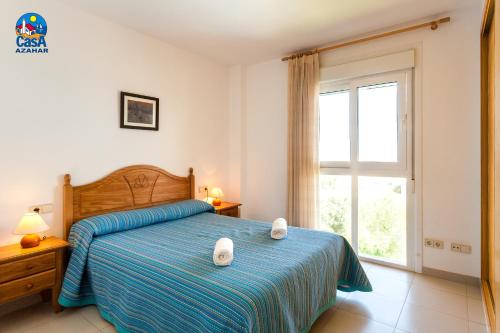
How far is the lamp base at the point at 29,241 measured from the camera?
80.4 inches

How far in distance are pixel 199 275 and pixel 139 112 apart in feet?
6.97

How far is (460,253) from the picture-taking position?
104 inches

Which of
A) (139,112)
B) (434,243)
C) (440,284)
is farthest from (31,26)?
(440,284)

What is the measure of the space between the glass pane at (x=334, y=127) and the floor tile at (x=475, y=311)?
5.61 ft

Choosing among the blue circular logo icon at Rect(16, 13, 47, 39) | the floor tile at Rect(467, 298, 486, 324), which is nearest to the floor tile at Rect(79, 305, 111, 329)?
the blue circular logo icon at Rect(16, 13, 47, 39)

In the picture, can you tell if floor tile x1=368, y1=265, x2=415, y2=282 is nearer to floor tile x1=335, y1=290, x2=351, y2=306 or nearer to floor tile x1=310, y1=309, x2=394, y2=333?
floor tile x1=335, y1=290, x2=351, y2=306

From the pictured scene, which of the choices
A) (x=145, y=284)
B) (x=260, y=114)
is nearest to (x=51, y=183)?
(x=145, y=284)

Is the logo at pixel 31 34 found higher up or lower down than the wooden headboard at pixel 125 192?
higher up

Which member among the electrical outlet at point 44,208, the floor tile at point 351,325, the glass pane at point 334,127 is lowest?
the floor tile at point 351,325

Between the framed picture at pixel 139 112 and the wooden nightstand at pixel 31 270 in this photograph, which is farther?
the framed picture at pixel 139 112

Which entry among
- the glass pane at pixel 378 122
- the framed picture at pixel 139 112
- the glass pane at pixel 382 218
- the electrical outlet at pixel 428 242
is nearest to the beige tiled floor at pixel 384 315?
the electrical outlet at pixel 428 242

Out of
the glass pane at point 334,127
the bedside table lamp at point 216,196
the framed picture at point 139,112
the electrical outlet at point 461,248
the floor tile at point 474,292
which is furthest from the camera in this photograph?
the bedside table lamp at point 216,196

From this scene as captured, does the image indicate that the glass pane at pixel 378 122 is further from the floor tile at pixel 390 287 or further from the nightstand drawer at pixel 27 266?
the nightstand drawer at pixel 27 266

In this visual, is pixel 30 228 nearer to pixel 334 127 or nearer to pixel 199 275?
pixel 199 275
